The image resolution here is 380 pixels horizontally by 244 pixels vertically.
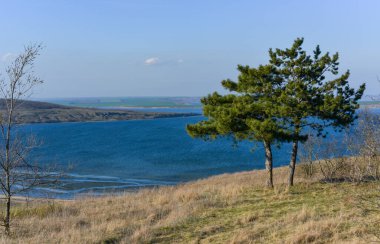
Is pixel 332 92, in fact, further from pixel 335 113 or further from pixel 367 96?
pixel 367 96

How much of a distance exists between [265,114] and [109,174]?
109ft

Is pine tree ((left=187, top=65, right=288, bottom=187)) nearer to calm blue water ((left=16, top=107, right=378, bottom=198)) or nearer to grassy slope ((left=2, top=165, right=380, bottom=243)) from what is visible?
grassy slope ((left=2, top=165, right=380, bottom=243))

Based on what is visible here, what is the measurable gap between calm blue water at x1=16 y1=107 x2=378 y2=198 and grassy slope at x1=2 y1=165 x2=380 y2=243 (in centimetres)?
1349

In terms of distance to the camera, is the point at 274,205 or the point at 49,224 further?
the point at 274,205

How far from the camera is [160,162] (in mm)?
59812

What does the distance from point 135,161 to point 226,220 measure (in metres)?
49.8

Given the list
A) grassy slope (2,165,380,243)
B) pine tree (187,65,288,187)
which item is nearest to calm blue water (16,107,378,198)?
pine tree (187,65,288,187)

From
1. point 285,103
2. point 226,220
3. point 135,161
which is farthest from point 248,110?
point 135,161

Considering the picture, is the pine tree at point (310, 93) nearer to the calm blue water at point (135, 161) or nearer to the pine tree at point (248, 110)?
the pine tree at point (248, 110)

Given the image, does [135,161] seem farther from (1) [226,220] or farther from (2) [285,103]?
(1) [226,220]

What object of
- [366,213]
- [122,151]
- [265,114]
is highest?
[265,114]

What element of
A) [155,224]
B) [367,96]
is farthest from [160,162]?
[367,96]

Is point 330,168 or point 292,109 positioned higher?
point 292,109

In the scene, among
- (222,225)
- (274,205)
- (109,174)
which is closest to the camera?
(222,225)
